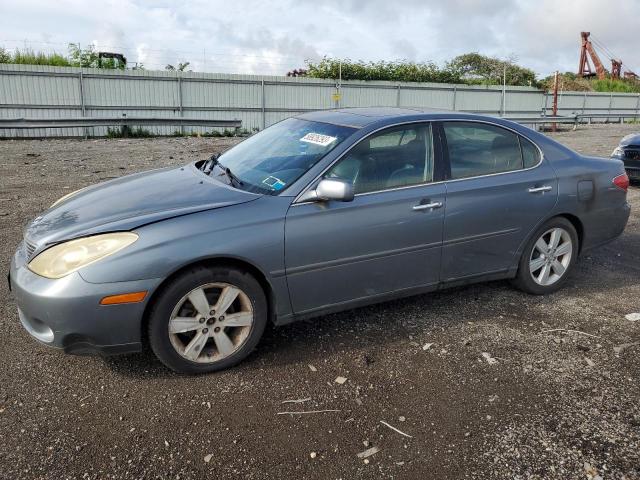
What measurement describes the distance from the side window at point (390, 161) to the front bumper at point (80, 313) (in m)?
1.49

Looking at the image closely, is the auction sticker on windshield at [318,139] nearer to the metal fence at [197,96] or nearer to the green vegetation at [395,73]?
the metal fence at [197,96]

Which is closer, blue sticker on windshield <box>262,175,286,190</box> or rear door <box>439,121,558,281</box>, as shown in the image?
blue sticker on windshield <box>262,175,286,190</box>

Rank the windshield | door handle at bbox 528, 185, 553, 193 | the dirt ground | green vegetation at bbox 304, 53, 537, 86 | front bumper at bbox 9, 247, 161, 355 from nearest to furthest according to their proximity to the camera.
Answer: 1. the dirt ground
2. front bumper at bbox 9, 247, 161, 355
3. the windshield
4. door handle at bbox 528, 185, 553, 193
5. green vegetation at bbox 304, 53, 537, 86

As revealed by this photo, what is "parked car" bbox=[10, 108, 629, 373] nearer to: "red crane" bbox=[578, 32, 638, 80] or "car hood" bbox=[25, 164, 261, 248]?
"car hood" bbox=[25, 164, 261, 248]

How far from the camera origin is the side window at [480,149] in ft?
13.4

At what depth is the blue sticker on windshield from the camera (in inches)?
139

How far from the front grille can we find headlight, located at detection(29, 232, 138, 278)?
4.7 inches

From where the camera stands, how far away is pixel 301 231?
3373 mm

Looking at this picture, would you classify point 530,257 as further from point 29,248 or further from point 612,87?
point 612,87

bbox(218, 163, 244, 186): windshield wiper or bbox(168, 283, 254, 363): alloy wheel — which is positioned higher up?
bbox(218, 163, 244, 186): windshield wiper

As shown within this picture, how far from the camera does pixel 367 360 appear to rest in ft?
11.5

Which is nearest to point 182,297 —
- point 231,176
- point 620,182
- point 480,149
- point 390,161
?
point 231,176

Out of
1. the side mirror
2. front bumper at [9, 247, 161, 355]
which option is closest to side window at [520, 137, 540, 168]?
the side mirror

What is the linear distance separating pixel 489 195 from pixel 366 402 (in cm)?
195
